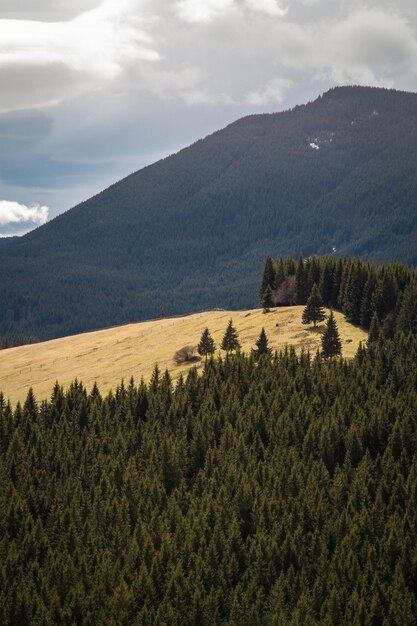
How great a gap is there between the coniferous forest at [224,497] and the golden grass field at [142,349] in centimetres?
1487

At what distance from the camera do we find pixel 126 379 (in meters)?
145

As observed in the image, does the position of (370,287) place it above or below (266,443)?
above

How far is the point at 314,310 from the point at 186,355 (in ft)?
106

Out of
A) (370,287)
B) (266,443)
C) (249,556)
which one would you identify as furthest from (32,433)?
(370,287)

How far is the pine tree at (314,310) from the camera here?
5655 inches

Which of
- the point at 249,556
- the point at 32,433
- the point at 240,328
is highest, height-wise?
the point at 240,328

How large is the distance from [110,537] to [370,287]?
90.2m

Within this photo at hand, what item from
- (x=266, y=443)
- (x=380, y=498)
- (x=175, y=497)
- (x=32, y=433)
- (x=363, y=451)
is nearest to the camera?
(x=380, y=498)

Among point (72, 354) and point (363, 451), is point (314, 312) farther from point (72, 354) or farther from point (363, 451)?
point (72, 354)

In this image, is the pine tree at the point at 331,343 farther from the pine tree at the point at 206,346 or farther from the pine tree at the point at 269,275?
the pine tree at the point at 269,275

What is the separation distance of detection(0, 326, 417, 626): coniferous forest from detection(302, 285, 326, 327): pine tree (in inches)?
822

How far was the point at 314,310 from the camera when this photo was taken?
475 ft

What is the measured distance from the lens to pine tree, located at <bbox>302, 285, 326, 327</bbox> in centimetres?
14362

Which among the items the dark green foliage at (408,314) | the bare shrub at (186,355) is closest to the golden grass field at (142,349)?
the bare shrub at (186,355)
